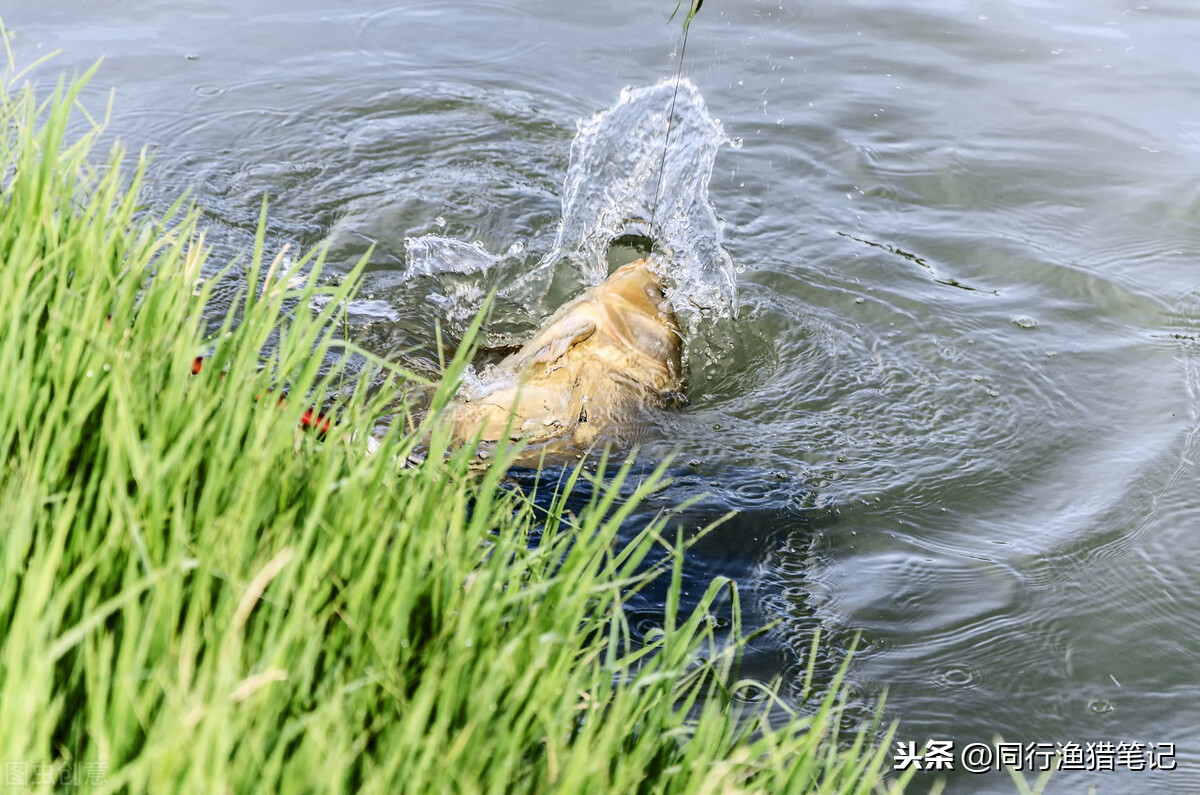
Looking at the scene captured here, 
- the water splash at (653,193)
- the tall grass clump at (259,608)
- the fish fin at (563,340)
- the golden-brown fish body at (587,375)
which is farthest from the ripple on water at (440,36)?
the tall grass clump at (259,608)

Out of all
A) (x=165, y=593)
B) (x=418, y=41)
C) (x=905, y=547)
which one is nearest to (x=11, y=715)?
(x=165, y=593)

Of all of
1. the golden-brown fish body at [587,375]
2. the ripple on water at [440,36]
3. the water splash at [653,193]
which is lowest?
the golden-brown fish body at [587,375]

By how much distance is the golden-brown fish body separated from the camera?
10.6ft

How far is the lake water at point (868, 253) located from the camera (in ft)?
9.94

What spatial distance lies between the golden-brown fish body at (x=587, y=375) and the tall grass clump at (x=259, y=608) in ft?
Result: 3.98

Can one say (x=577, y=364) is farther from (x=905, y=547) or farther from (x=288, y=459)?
(x=288, y=459)

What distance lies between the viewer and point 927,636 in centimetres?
295

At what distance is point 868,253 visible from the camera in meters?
5.01

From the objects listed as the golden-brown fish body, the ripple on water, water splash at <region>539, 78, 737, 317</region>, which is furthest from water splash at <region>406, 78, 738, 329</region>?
the ripple on water

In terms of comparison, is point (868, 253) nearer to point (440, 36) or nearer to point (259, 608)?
point (440, 36)

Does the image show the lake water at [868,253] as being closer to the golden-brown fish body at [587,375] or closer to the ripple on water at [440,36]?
the ripple on water at [440,36]

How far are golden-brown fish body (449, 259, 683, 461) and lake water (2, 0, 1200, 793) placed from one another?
0.61 feet

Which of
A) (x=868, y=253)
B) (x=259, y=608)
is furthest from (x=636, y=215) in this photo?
(x=259, y=608)

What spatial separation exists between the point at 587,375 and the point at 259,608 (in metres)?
2.00
